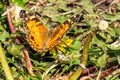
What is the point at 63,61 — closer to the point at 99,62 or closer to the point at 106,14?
the point at 99,62

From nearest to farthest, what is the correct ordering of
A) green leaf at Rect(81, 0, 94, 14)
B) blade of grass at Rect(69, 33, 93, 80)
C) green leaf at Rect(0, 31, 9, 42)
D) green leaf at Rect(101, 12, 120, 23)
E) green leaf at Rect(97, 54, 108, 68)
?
1. blade of grass at Rect(69, 33, 93, 80)
2. green leaf at Rect(97, 54, 108, 68)
3. green leaf at Rect(0, 31, 9, 42)
4. green leaf at Rect(101, 12, 120, 23)
5. green leaf at Rect(81, 0, 94, 14)

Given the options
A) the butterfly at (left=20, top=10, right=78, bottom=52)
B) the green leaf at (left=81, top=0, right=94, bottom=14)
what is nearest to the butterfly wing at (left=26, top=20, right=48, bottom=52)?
the butterfly at (left=20, top=10, right=78, bottom=52)

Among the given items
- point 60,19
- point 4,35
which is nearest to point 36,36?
point 4,35

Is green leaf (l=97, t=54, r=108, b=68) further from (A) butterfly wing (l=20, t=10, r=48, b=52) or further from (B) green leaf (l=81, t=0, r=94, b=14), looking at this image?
(B) green leaf (l=81, t=0, r=94, b=14)

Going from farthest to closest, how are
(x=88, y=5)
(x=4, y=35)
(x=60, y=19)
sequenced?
(x=88, y=5) → (x=60, y=19) → (x=4, y=35)

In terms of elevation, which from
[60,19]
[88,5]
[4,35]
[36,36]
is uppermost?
[88,5]

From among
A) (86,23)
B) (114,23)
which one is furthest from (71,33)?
(114,23)

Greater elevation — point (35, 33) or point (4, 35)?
point (4, 35)

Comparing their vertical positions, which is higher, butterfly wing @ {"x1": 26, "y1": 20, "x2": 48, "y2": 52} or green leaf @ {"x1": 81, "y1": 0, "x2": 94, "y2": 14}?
green leaf @ {"x1": 81, "y1": 0, "x2": 94, "y2": 14}

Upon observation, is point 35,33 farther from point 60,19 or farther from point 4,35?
point 60,19
